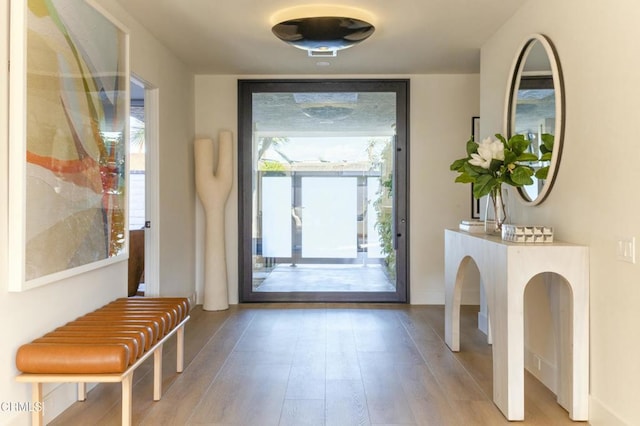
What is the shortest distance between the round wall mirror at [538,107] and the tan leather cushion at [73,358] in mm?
2566

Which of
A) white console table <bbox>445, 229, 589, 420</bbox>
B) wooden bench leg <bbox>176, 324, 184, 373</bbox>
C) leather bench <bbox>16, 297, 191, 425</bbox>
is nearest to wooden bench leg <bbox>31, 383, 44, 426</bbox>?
leather bench <bbox>16, 297, 191, 425</bbox>

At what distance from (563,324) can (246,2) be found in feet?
9.40

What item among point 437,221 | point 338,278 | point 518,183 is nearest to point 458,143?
point 437,221

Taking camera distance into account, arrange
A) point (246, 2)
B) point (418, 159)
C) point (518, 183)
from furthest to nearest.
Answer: point (418, 159) → point (246, 2) → point (518, 183)

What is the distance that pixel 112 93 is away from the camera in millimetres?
3064

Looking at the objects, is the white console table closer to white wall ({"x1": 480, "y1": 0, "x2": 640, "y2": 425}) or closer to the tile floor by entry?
white wall ({"x1": 480, "y1": 0, "x2": 640, "y2": 425})

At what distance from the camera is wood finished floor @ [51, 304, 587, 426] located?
256 cm

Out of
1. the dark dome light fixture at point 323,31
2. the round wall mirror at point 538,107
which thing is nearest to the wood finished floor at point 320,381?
the round wall mirror at point 538,107

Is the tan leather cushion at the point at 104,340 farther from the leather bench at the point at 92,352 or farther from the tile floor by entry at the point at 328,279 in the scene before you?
the tile floor by entry at the point at 328,279

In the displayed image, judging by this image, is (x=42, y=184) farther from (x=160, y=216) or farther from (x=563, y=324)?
(x=563, y=324)

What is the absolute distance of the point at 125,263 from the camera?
3402 millimetres

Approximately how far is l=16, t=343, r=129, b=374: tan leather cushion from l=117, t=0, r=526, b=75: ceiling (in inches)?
93.4

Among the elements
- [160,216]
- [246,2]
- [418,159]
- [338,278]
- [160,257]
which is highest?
[246,2]

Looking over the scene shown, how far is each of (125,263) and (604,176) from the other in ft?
9.85
